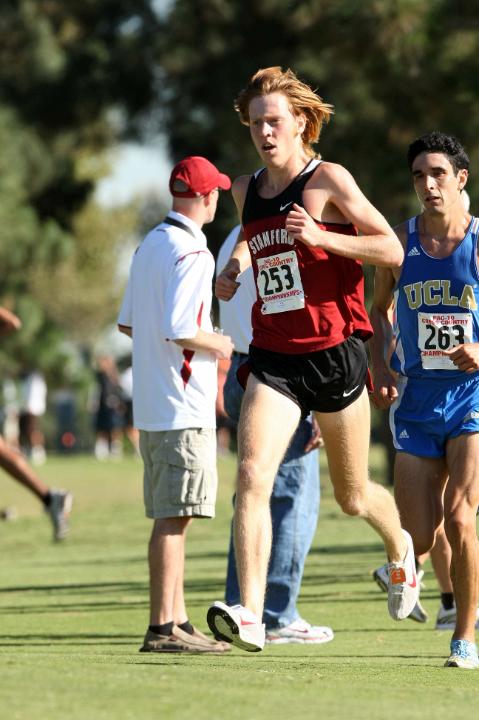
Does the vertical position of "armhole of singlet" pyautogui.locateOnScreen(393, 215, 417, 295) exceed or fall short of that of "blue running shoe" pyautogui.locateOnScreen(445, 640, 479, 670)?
it exceeds it

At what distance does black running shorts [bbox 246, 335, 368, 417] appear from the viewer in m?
6.75

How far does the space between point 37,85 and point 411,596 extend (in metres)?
32.5

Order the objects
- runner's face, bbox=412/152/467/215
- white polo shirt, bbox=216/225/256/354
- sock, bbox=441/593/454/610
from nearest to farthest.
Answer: runner's face, bbox=412/152/467/215, white polo shirt, bbox=216/225/256/354, sock, bbox=441/593/454/610

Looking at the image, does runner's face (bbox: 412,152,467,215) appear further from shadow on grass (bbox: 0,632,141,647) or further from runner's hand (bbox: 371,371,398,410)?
shadow on grass (bbox: 0,632,141,647)

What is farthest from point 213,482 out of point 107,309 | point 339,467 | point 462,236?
point 107,309

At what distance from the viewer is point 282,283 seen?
21.9 ft

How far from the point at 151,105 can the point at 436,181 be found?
29281 millimetres

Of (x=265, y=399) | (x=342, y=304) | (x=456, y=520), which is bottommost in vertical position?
(x=456, y=520)

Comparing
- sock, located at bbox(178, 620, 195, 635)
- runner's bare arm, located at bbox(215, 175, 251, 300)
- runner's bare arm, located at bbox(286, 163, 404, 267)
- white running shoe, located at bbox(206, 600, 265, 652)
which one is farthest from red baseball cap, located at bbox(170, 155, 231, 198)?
white running shoe, located at bbox(206, 600, 265, 652)

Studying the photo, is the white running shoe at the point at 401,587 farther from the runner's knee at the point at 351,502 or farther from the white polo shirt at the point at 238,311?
the white polo shirt at the point at 238,311

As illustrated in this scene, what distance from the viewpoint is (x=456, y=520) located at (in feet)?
23.2

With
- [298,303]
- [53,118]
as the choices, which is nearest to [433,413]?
[298,303]

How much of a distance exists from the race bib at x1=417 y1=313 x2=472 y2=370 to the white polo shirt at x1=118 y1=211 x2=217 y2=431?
3.52 feet

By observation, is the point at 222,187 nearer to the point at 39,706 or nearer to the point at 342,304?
the point at 342,304
